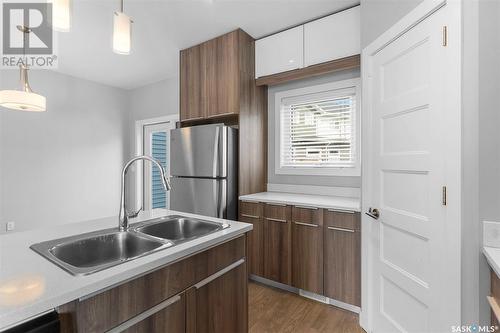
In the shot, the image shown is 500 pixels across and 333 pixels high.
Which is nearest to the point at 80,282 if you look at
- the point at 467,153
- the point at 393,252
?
the point at 467,153

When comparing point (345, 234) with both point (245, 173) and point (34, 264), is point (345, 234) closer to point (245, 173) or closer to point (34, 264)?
point (245, 173)

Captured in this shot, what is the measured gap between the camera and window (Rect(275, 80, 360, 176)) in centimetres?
255

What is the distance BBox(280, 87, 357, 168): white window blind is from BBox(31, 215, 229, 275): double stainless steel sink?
1.68 metres

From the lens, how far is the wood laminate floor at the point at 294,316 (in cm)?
190

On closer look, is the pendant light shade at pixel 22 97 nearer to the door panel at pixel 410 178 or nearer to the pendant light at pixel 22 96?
the pendant light at pixel 22 96

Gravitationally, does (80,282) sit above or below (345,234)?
above

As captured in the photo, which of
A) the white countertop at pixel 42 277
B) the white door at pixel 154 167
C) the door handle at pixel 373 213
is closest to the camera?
the white countertop at pixel 42 277

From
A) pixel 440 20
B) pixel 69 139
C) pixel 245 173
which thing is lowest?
pixel 245 173

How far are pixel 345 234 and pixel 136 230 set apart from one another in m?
1.62

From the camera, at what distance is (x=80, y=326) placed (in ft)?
2.39

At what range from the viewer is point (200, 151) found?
275 cm

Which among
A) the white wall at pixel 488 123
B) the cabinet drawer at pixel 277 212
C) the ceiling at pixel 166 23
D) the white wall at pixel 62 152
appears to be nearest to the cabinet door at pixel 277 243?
the cabinet drawer at pixel 277 212

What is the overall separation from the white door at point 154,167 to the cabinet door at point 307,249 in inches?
111

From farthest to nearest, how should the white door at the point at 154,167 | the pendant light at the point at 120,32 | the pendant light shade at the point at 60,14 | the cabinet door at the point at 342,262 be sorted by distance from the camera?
the white door at the point at 154,167, the cabinet door at the point at 342,262, the pendant light at the point at 120,32, the pendant light shade at the point at 60,14
